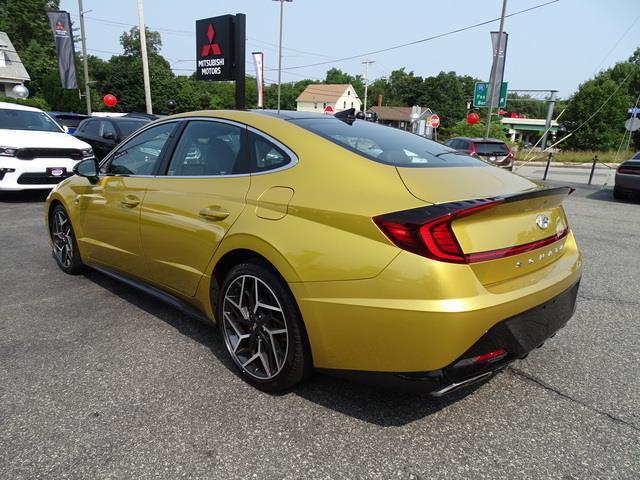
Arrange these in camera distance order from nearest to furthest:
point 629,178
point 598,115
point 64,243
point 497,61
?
1. point 64,243
2. point 629,178
3. point 497,61
4. point 598,115

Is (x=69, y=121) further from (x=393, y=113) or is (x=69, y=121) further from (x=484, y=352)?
(x=393, y=113)

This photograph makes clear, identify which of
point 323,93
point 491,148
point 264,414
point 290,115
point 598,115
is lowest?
point 264,414

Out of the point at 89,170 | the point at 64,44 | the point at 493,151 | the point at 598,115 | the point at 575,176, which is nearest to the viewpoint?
the point at 89,170

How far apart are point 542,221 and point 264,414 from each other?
5.71 ft

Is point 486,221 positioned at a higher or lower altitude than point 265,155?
lower

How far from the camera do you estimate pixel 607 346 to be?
10.9 feet

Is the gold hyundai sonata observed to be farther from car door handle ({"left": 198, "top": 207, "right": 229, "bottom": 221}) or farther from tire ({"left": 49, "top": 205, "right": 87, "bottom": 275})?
tire ({"left": 49, "top": 205, "right": 87, "bottom": 275})

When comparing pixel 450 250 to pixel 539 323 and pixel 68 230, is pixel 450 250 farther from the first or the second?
pixel 68 230

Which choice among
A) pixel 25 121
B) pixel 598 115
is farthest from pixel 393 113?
pixel 25 121

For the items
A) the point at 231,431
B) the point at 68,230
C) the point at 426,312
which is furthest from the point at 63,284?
the point at 426,312

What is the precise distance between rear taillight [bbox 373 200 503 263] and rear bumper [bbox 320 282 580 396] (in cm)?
40

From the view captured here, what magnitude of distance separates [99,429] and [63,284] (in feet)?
8.23

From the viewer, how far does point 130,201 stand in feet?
11.5

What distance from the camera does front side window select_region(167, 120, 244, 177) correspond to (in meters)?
2.94
